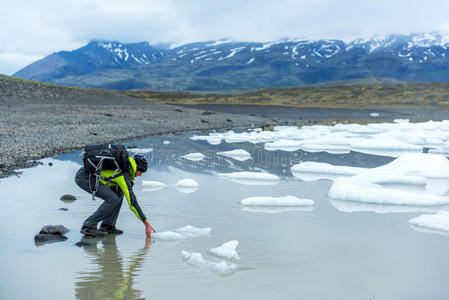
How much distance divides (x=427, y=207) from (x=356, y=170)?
3.45m

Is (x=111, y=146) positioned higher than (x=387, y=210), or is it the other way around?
(x=111, y=146)

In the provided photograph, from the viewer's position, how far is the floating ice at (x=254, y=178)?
10172 millimetres

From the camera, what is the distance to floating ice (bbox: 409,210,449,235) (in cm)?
648

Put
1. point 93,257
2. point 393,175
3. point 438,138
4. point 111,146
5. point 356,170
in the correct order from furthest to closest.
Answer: point 438,138 → point 356,170 → point 393,175 → point 111,146 → point 93,257

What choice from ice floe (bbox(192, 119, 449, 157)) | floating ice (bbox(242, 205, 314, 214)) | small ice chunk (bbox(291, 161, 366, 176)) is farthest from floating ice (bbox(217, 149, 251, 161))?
floating ice (bbox(242, 205, 314, 214))

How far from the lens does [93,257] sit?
5344 millimetres

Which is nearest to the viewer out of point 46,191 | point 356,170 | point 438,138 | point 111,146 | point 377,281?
point 377,281

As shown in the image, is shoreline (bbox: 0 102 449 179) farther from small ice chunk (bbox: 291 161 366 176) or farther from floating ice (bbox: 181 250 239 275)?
small ice chunk (bbox: 291 161 366 176)

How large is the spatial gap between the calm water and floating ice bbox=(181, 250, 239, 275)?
3.4 inches

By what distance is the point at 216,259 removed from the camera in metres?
5.29

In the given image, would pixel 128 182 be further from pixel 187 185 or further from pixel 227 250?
pixel 187 185

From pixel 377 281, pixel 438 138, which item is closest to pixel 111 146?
pixel 377 281

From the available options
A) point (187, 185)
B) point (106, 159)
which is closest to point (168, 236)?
point (106, 159)

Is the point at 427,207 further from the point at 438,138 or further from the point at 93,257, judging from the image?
the point at 438,138
